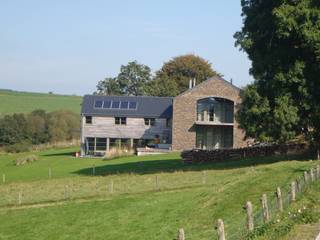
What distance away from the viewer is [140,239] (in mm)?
22047

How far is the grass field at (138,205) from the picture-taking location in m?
23.6

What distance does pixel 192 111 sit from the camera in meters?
70.0

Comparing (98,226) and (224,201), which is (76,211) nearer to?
(98,226)

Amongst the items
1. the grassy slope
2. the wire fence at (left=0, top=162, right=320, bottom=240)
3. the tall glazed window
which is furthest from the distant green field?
the grassy slope

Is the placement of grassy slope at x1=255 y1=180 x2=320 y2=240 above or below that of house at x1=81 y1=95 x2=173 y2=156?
below

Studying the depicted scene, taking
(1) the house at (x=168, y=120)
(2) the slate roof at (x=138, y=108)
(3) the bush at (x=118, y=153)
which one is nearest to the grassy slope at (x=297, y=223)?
(3) the bush at (x=118, y=153)

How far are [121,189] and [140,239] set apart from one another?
39.5 ft

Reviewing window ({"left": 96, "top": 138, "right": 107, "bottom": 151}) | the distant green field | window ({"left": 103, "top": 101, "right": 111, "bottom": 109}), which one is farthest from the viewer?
the distant green field

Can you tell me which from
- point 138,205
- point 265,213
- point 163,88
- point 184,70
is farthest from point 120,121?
point 265,213

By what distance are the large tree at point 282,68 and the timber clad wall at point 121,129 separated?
116 ft

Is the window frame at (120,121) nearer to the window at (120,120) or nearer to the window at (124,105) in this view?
the window at (120,120)

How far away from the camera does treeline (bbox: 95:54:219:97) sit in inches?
4555

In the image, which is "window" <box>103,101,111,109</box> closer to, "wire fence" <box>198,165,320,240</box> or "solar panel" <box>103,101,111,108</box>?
"solar panel" <box>103,101,111,108</box>

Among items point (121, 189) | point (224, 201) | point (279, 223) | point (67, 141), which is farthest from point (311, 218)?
point (67, 141)
